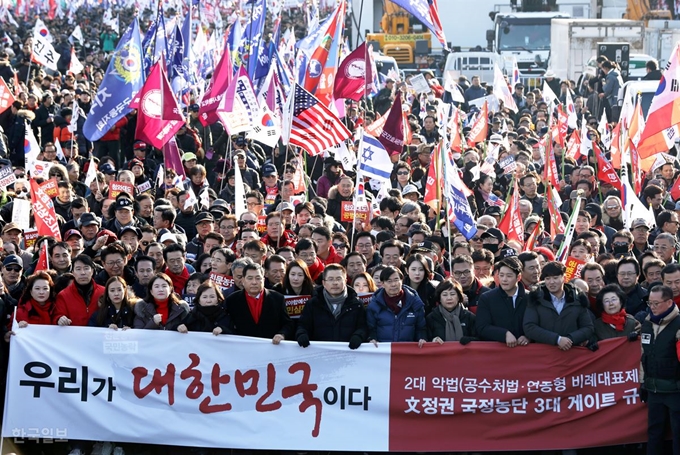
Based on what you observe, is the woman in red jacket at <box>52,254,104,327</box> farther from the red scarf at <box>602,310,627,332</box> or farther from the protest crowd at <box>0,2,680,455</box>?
the red scarf at <box>602,310,627,332</box>

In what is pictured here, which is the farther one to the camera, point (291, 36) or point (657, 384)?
point (291, 36)

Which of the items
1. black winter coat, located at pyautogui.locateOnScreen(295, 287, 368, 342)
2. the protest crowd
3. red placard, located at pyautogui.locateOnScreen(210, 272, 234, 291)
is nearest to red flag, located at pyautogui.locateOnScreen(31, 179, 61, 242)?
the protest crowd

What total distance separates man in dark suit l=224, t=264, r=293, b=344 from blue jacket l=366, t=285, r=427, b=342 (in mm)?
626

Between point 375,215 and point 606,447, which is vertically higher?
point 375,215

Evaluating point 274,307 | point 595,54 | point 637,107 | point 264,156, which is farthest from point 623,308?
point 595,54

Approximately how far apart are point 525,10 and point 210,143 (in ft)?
87.6

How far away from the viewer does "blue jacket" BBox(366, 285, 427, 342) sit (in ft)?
31.0

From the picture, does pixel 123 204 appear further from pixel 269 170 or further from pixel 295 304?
pixel 295 304

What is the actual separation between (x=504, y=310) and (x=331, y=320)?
1.27 m

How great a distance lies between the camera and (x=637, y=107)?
16906 millimetres

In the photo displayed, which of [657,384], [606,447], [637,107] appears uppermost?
[637,107]

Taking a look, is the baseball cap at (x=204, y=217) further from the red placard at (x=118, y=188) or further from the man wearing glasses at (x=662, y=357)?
the man wearing glasses at (x=662, y=357)

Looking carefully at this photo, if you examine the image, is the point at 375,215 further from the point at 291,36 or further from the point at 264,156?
the point at 291,36

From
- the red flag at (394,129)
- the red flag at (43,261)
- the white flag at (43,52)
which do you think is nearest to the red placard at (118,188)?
the red flag at (394,129)
